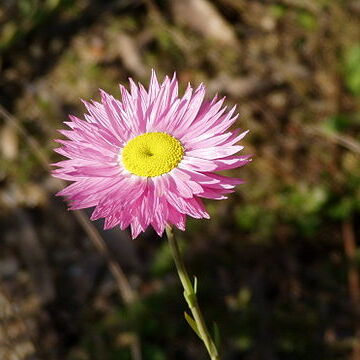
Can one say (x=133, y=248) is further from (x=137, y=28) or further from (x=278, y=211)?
(x=137, y=28)

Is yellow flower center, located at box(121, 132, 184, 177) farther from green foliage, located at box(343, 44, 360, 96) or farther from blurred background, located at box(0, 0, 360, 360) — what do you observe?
green foliage, located at box(343, 44, 360, 96)

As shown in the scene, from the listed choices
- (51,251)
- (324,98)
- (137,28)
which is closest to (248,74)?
(324,98)

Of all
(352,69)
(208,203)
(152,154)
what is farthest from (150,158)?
(352,69)

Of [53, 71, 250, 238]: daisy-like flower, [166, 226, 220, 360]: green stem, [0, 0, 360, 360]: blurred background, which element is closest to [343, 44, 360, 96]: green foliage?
[0, 0, 360, 360]: blurred background

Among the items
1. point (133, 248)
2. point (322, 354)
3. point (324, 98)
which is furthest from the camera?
point (324, 98)

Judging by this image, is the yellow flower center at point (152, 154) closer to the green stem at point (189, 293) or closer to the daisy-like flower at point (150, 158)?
the daisy-like flower at point (150, 158)

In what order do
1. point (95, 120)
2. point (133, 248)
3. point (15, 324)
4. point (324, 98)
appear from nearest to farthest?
point (95, 120) → point (15, 324) → point (133, 248) → point (324, 98)

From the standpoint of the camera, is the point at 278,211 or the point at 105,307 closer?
the point at 105,307
